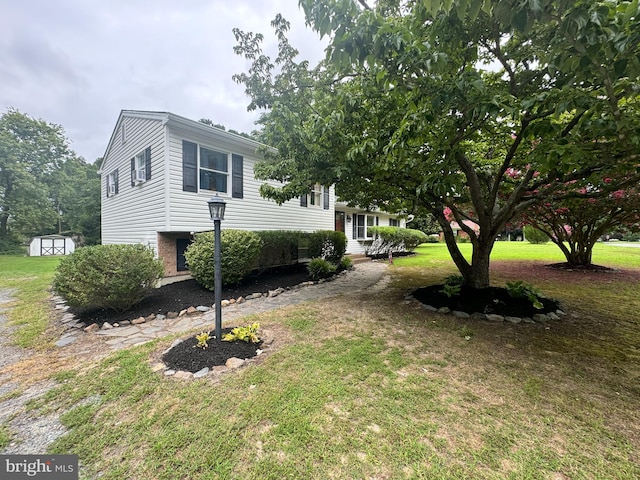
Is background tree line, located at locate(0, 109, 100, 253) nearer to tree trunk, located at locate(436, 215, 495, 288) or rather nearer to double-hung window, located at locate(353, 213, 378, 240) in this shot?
double-hung window, located at locate(353, 213, 378, 240)

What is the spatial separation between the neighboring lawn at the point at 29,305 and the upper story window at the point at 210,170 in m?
4.17

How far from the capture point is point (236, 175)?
8.70 metres

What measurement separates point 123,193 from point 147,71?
635 centimetres

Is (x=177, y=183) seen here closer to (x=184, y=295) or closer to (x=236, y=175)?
(x=236, y=175)

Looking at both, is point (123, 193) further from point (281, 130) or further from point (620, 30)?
point (620, 30)

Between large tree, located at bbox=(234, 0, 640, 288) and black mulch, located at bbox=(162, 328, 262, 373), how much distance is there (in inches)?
113

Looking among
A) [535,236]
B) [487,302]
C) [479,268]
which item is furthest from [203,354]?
[535,236]

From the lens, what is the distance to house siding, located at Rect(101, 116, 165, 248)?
7648mm

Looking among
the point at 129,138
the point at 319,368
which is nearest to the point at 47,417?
the point at 319,368

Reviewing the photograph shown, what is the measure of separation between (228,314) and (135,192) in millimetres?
6992

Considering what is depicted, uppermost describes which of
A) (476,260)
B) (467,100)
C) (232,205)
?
(467,100)

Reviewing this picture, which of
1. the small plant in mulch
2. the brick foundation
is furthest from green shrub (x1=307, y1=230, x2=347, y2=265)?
the small plant in mulch

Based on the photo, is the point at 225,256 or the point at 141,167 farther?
the point at 141,167

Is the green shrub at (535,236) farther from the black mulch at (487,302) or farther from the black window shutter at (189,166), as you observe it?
the black window shutter at (189,166)
